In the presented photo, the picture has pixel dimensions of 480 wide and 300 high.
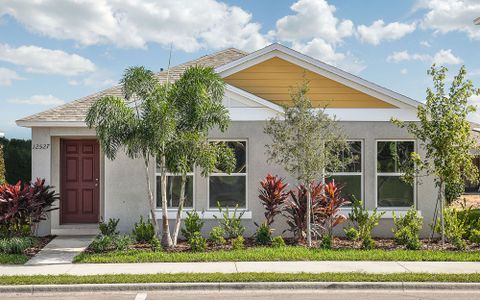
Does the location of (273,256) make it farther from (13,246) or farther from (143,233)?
(13,246)

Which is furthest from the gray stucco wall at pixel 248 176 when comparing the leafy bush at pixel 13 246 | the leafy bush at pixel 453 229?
the leafy bush at pixel 13 246

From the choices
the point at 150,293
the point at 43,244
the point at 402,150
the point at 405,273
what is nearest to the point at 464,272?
the point at 405,273

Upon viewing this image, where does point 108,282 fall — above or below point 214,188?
below

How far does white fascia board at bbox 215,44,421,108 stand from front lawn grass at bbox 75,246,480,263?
4.13 m

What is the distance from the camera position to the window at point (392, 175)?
13250mm

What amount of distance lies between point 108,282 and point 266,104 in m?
6.04

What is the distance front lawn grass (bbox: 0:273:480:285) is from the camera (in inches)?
330

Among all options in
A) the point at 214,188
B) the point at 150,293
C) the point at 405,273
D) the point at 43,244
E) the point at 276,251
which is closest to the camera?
the point at 150,293

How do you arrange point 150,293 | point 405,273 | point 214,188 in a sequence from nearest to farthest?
point 150,293
point 405,273
point 214,188

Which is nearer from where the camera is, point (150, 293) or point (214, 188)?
A: point (150, 293)

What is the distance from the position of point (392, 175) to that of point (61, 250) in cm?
820

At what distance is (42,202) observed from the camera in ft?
40.1

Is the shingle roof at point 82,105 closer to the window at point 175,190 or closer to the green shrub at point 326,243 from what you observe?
the window at point 175,190

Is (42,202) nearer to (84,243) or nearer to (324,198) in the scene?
(84,243)
